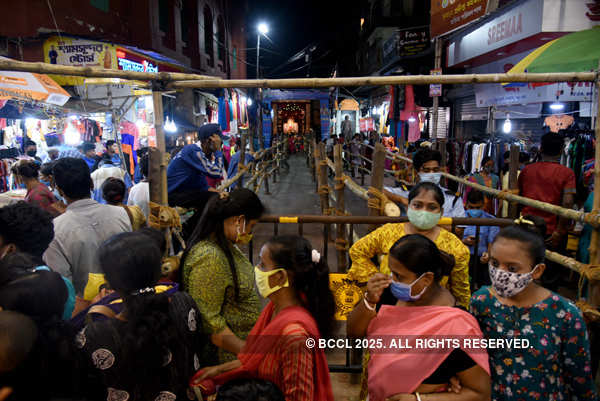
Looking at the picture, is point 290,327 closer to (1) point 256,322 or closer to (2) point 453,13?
(1) point 256,322

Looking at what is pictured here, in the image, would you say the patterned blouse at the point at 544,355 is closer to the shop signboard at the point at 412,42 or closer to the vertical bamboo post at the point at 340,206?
the vertical bamboo post at the point at 340,206

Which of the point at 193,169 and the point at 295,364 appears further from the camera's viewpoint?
the point at 193,169

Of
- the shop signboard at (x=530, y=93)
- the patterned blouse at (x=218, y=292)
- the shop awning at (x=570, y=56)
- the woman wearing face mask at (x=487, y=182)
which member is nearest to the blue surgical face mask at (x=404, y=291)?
the patterned blouse at (x=218, y=292)

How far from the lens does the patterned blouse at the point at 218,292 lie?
2064 millimetres

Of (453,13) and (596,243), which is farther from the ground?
(453,13)

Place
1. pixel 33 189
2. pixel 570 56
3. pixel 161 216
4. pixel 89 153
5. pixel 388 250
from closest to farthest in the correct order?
pixel 388 250
pixel 161 216
pixel 570 56
pixel 33 189
pixel 89 153

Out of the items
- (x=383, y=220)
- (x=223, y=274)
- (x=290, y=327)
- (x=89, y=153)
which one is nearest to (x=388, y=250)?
(x=383, y=220)

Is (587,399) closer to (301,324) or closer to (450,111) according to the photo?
(301,324)

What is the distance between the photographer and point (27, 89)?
5895 millimetres

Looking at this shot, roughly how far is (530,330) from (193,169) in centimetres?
393

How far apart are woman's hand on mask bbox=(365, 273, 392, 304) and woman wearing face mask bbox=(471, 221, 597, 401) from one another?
0.61 metres

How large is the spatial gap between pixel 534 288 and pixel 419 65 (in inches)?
712

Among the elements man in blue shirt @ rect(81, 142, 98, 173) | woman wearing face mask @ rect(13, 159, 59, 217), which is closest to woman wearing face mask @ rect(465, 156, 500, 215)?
woman wearing face mask @ rect(13, 159, 59, 217)

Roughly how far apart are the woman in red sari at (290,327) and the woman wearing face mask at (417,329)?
0.26 metres
